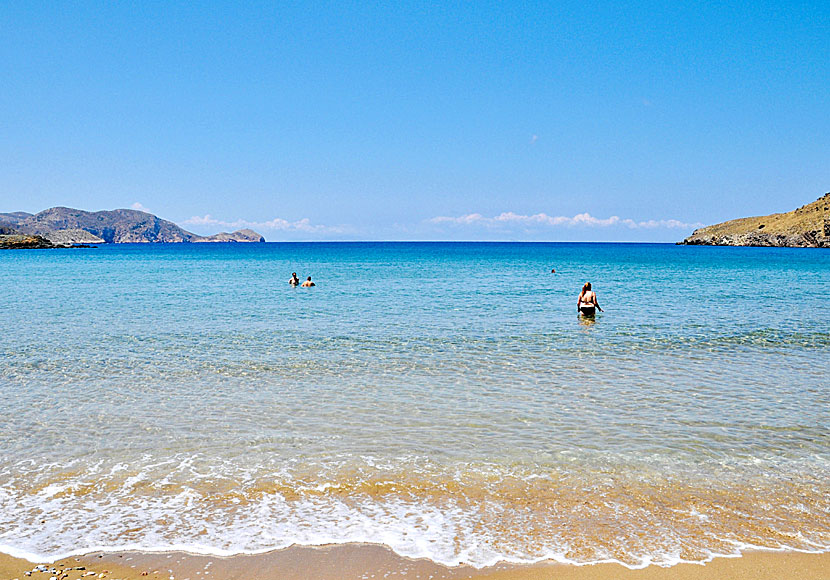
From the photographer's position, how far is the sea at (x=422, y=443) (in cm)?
685

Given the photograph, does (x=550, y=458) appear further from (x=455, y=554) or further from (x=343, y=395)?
(x=343, y=395)

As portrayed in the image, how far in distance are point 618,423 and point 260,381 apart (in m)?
8.01

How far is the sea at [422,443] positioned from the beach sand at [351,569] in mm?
188

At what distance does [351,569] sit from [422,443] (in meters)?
3.89

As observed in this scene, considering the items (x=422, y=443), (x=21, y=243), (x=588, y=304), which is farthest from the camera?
(x=21, y=243)

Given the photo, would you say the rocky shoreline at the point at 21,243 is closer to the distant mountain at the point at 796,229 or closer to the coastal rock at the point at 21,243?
the coastal rock at the point at 21,243

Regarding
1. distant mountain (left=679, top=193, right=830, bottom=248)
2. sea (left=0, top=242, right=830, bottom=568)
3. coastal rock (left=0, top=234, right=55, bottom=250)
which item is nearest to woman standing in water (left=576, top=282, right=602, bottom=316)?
sea (left=0, top=242, right=830, bottom=568)

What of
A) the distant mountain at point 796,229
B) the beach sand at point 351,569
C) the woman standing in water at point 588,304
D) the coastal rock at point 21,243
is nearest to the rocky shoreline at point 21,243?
the coastal rock at point 21,243

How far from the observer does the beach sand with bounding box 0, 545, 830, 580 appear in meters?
5.94

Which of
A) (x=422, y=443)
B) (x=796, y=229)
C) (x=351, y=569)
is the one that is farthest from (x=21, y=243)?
(x=796, y=229)

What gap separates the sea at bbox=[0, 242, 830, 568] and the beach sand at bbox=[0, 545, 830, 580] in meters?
0.19

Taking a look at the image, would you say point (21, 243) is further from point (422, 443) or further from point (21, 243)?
point (422, 443)

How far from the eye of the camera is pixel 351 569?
19.9ft

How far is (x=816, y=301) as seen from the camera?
3394 centimetres
